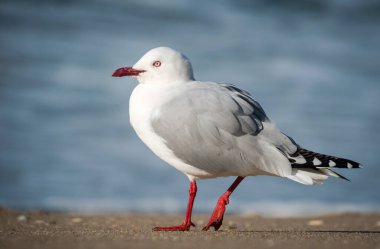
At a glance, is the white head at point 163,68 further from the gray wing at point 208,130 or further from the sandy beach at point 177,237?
the sandy beach at point 177,237

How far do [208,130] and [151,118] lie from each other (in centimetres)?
47

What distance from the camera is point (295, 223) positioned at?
268 inches

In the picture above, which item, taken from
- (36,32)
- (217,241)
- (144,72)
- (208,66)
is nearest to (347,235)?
(217,241)

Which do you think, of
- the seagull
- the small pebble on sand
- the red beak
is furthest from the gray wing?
the small pebble on sand

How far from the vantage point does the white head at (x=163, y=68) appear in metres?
5.76

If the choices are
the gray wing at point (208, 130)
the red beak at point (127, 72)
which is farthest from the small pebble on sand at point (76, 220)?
the gray wing at point (208, 130)

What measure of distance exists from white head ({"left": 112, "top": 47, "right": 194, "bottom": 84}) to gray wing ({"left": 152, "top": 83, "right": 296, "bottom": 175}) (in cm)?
55

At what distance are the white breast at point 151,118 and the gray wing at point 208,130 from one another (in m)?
0.07

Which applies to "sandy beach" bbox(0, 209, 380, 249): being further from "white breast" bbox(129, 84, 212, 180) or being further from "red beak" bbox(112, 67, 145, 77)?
"red beak" bbox(112, 67, 145, 77)

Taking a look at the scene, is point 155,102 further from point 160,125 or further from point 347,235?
point 347,235

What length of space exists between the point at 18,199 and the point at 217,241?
590 cm

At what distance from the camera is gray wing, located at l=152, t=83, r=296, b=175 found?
5156mm

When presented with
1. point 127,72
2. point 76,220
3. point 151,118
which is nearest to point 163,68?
point 127,72

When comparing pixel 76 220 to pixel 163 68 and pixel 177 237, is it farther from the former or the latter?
pixel 177 237
